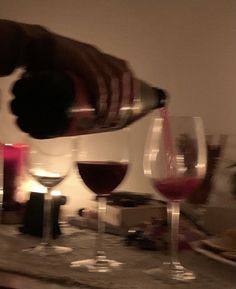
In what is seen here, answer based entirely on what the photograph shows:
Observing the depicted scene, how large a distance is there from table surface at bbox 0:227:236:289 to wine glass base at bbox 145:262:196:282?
0.5 inches

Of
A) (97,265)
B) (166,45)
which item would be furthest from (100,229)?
(166,45)

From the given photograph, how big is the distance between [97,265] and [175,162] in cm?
20

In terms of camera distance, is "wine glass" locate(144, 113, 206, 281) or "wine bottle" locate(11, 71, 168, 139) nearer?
"wine bottle" locate(11, 71, 168, 139)


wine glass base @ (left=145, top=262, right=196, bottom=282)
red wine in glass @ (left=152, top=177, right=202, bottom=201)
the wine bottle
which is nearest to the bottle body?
the wine bottle

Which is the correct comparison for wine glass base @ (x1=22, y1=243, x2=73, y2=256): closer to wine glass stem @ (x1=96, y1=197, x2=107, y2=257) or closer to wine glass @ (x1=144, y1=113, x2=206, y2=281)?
wine glass stem @ (x1=96, y1=197, x2=107, y2=257)

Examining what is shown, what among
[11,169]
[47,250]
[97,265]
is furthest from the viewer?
[11,169]

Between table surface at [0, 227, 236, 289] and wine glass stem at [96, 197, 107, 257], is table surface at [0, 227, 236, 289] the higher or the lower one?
the lower one

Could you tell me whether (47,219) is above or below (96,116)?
below

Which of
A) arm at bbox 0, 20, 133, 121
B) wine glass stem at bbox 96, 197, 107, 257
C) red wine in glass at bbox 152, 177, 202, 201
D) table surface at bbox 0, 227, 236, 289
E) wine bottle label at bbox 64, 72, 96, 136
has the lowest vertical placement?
table surface at bbox 0, 227, 236, 289

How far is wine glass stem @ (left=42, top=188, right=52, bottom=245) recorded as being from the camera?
108cm

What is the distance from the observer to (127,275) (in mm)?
870

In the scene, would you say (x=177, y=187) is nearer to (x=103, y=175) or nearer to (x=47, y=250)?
(x=103, y=175)

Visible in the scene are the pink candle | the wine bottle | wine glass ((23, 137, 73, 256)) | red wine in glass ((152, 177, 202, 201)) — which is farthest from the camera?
the pink candle

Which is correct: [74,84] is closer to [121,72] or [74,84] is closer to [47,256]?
[121,72]
